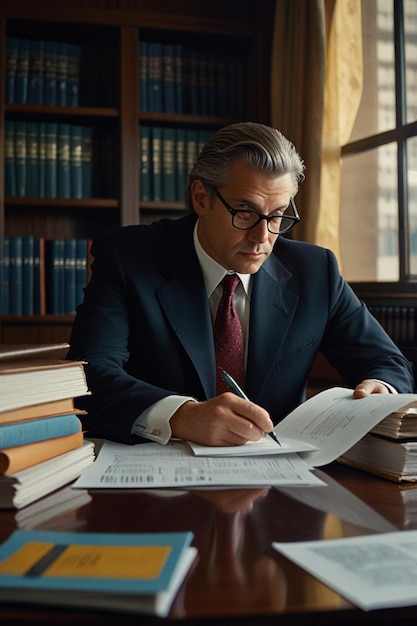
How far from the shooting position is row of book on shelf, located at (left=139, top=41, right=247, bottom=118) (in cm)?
337

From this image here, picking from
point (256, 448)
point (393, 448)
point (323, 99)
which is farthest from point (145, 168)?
point (393, 448)

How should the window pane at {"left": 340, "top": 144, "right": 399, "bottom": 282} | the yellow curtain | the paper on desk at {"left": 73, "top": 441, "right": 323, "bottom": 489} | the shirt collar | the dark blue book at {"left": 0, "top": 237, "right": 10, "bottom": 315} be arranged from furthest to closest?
the dark blue book at {"left": 0, "top": 237, "right": 10, "bottom": 315}
the yellow curtain
the window pane at {"left": 340, "top": 144, "right": 399, "bottom": 282}
the shirt collar
the paper on desk at {"left": 73, "top": 441, "right": 323, "bottom": 489}

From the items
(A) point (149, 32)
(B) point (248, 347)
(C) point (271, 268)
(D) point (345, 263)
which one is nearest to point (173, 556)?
(B) point (248, 347)

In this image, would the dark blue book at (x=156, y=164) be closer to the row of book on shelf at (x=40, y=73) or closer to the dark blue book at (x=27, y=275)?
the row of book on shelf at (x=40, y=73)

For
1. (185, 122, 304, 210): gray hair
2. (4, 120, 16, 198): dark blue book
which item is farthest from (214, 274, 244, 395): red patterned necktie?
(4, 120, 16, 198): dark blue book

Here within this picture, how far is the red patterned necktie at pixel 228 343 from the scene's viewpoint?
5.65ft

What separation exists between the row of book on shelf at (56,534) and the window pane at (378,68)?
2302mm

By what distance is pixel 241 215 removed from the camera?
5.59ft

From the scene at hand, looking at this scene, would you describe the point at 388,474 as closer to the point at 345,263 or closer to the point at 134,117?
the point at 345,263

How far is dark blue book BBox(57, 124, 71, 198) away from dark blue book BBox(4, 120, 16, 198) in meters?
0.20

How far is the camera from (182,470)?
1040 mm

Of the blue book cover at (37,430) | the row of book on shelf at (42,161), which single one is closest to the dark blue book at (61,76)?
the row of book on shelf at (42,161)

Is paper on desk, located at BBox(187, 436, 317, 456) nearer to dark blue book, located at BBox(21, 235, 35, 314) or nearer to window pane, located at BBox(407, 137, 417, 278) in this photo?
window pane, located at BBox(407, 137, 417, 278)

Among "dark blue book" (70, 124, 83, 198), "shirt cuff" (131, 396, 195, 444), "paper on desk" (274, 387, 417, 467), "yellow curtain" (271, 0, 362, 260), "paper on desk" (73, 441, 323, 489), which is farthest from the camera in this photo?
"dark blue book" (70, 124, 83, 198)
